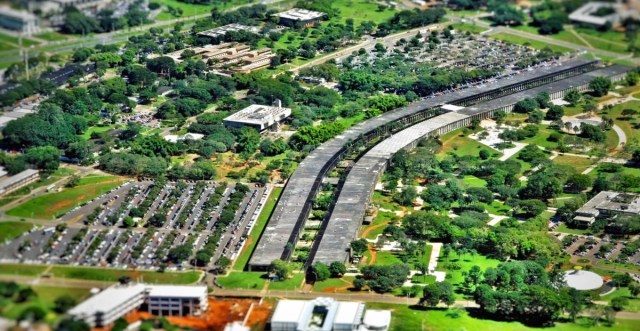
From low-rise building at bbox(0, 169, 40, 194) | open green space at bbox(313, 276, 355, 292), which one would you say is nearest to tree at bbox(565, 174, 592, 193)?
open green space at bbox(313, 276, 355, 292)

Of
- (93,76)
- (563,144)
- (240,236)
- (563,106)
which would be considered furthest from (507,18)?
(240,236)

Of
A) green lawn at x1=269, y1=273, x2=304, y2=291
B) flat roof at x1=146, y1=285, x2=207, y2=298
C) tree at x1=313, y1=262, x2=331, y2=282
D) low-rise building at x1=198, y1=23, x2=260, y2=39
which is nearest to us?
flat roof at x1=146, y1=285, x2=207, y2=298

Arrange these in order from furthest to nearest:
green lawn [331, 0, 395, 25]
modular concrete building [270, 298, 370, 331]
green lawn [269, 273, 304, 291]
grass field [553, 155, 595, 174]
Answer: green lawn [331, 0, 395, 25], grass field [553, 155, 595, 174], green lawn [269, 273, 304, 291], modular concrete building [270, 298, 370, 331]

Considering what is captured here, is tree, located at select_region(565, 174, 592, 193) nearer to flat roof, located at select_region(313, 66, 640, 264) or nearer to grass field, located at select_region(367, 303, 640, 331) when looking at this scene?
flat roof, located at select_region(313, 66, 640, 264)

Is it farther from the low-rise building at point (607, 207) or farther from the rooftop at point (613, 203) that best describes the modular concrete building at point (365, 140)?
the rooftop at point (613, 203)

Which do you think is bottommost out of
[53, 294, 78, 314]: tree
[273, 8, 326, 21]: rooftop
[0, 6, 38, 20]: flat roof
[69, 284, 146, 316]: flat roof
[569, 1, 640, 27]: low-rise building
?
[273, 8, 326, 21]: rooftop

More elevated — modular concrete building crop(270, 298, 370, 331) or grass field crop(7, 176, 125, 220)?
modular concrete building crop(270, 298, 370, 331)

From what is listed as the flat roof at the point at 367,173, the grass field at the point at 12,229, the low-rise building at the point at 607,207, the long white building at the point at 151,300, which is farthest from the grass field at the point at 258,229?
the low-rise building at the point at 607,207
